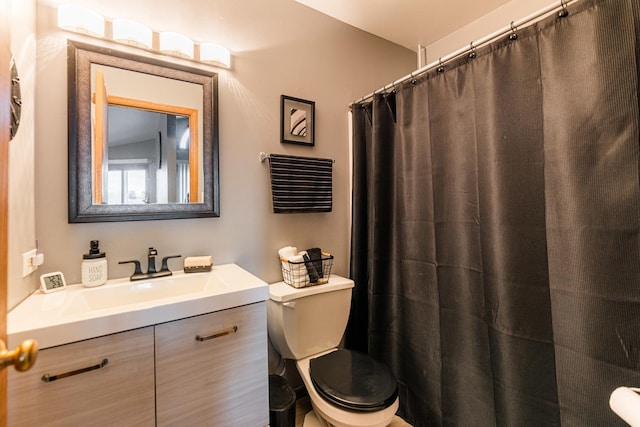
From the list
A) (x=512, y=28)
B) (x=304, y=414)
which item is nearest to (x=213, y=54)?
(x=512, y=28)

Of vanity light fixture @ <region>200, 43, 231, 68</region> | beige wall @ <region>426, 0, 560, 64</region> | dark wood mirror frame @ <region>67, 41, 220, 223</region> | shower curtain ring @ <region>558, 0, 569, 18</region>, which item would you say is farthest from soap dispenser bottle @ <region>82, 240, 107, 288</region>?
beige wall @ <region>426, 0, 560, 64</region>

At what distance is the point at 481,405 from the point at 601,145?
3.76ft

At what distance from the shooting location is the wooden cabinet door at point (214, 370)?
944 mm

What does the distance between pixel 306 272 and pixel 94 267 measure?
3.12ft

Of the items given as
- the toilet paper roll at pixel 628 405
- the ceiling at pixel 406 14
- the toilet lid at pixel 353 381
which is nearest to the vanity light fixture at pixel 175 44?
the ceiling at pixel 406 14

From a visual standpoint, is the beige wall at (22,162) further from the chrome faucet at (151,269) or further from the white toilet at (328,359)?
the white toilet at (328,359)

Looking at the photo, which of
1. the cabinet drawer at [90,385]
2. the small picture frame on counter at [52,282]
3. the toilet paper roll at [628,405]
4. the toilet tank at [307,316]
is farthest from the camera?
the toilet tank at [307,316]

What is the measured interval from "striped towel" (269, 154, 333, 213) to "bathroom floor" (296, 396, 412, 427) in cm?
118

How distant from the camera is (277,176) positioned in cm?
162

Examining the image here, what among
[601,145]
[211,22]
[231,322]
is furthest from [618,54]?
[211,22]

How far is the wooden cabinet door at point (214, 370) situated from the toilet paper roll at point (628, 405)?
1020 millimetres

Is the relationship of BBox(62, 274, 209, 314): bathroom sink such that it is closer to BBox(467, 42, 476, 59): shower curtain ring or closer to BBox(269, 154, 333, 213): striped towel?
BBox(269, 154, 333, 213): striped towel

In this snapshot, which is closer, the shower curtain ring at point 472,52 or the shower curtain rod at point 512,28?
the shower curtain rod at point 512,28

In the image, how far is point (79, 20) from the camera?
115cm
